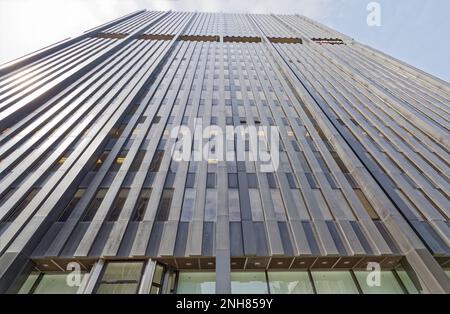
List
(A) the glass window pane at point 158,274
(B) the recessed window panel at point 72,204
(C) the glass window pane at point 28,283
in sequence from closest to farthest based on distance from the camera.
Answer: (C) the glass window pane at point 28,283 < (A) the glass window pane at point 158,274 < (B) the recessed window panel at point 72,204

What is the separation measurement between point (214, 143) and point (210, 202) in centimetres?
621

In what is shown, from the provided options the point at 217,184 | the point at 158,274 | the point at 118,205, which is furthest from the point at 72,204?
the point at 217,184

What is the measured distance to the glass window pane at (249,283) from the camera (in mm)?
10617

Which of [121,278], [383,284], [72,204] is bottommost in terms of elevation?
[383,284]

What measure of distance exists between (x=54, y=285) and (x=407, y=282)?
691 inches

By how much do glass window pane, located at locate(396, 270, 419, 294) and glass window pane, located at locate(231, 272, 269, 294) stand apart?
23.1ft

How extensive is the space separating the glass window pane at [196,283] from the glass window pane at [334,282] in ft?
17.5

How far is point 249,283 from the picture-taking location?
1094 centimetres

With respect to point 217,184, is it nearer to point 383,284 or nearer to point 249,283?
point 249,283

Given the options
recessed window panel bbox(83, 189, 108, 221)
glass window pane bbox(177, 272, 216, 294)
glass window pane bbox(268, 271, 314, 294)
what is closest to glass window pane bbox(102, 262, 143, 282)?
glass window pane bbox(177, 272, 216, 294)

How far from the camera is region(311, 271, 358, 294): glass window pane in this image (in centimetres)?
1071

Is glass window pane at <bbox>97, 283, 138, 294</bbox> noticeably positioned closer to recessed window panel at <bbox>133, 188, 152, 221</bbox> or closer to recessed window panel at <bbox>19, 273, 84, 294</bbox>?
recessed window panel at <bbox>19, 273, 84, 294</bbox>

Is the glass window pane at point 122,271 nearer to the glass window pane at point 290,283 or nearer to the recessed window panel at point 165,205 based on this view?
the recessed window panel at point 165,205

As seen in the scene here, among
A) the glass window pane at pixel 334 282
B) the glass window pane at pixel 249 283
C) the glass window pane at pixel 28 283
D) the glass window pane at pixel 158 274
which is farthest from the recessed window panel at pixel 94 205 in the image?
the glass window pane at pixel 334 282
